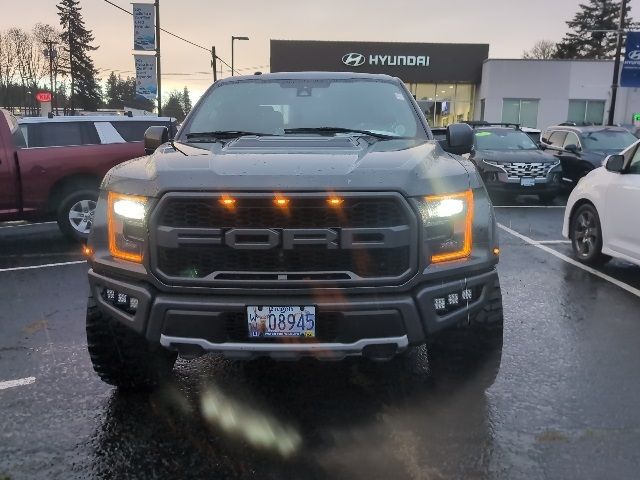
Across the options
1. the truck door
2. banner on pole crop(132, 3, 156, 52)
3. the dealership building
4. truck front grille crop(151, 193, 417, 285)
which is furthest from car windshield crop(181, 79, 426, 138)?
the dealership building

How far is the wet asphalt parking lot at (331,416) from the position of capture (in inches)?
117

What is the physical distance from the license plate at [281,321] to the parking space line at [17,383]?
73.5 inches

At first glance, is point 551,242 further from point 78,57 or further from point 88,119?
point 78,57

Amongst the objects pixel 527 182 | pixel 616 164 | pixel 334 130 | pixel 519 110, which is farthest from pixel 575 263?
pixel 519 110

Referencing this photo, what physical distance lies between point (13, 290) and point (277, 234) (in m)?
4.51

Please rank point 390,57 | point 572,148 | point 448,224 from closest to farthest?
1. point 448,224
2. point 572,148
3. point 390,57

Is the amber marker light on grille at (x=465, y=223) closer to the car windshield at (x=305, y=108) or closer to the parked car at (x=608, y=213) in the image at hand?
the car windshield at (x=305, y=108)

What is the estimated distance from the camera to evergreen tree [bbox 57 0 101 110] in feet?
255

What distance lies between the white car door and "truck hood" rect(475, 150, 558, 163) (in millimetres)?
6364

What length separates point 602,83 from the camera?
124 ft

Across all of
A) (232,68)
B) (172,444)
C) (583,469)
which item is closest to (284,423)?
(172,444)

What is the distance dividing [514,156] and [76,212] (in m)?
8.83

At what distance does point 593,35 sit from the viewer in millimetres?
73812

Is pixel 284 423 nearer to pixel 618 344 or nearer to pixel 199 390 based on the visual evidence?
pixel 199 390
